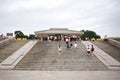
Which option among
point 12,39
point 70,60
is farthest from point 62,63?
point 12,39

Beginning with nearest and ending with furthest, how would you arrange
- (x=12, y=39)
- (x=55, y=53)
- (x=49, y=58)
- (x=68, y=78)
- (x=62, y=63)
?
(x=68, y=78) < (x=62, y=63) < (x=49, y=58) < (x=55, y=53) < (x=12, y=39)

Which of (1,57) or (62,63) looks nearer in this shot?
(62,63)

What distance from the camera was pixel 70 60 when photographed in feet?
72.5

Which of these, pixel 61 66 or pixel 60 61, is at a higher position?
pixel 60 61

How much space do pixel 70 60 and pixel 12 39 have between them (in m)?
14.2

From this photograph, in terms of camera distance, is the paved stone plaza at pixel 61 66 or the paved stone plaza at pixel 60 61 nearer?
the paved stone plaza at pixel 61 66

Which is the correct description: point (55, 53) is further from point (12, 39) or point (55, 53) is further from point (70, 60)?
point (12, 39)

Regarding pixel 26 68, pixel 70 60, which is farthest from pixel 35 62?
pixel 70 60

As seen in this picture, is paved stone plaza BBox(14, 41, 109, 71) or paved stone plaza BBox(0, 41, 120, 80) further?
paved stone plaza BBox(14, 41, 109, 71)

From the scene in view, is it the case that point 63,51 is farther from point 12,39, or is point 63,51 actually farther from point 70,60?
point 12,39

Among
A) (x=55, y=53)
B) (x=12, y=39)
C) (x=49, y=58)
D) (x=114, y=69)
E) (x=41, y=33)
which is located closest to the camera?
(x=114, y=69)

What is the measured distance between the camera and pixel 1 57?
2302 centimetres

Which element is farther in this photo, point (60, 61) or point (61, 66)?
point (60, 61)

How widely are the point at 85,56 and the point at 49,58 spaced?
3.71 m
